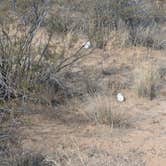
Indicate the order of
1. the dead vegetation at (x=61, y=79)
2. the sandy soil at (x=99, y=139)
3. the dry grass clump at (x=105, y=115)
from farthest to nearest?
the dry grass clump at (x=105, y=115) → the dead vegetation at (x=61, y=79) → the sandy soil at (x=99, y=139)

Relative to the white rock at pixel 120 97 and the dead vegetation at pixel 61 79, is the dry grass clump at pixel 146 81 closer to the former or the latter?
the dead vegetation at pixel 61 79

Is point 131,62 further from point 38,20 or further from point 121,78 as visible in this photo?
point 38,20

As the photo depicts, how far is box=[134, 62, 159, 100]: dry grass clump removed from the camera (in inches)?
332

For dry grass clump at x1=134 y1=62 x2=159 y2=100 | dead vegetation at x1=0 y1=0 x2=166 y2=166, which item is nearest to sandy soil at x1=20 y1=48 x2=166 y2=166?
dead vegetation at x1=0 y1=0 x2=166 y2=166

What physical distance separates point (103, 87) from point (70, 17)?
4369 mm

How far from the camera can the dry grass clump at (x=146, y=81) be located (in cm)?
845

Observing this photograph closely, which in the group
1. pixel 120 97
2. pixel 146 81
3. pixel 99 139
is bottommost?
pixel 99 139


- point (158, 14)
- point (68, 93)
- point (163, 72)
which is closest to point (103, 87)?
point (68, 93)

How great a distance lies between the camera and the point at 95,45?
11.1 m

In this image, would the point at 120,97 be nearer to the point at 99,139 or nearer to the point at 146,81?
the point at 146,81

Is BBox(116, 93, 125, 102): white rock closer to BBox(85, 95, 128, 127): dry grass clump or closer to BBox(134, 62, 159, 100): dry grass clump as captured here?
BBox(134, 62, 159, 100): dry grass clump

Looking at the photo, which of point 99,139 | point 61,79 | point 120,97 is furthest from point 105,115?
point 61,79

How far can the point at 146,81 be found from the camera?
8570 millimetres

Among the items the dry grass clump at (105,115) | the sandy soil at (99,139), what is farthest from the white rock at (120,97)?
the dry grass clump at (105,115)
